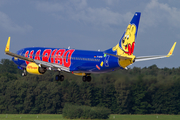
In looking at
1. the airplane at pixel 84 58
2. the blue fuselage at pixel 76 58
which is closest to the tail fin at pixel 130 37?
the airplane at pixel 84 58

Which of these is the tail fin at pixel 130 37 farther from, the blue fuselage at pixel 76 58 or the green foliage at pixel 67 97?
the green foliage at pixel 67 97

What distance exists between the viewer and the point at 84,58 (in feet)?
198

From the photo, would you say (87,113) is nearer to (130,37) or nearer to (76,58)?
(76,58)

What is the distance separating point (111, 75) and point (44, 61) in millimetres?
12403

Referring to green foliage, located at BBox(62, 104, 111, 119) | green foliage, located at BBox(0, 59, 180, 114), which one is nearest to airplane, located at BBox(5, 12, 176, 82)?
green foliage, located at BBox(0, 59, 180, 114)

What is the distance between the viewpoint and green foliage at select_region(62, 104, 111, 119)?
133 meters

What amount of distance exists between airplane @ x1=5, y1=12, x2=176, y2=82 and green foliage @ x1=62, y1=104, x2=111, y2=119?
65870mm

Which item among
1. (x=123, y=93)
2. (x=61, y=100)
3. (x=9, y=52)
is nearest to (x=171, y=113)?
(x=123, y=93)

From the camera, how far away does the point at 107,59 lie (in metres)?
56.5

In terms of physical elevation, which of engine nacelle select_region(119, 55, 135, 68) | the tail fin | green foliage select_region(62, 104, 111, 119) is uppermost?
the tail fin

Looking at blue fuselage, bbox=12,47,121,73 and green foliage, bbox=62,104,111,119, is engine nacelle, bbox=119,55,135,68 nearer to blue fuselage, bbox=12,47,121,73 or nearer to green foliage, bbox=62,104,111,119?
blue fuselage, bbox=12,47,121,73

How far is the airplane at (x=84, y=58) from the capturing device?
54469 mm

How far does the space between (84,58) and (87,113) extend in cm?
7558

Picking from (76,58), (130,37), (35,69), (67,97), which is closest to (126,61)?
(130,37)
